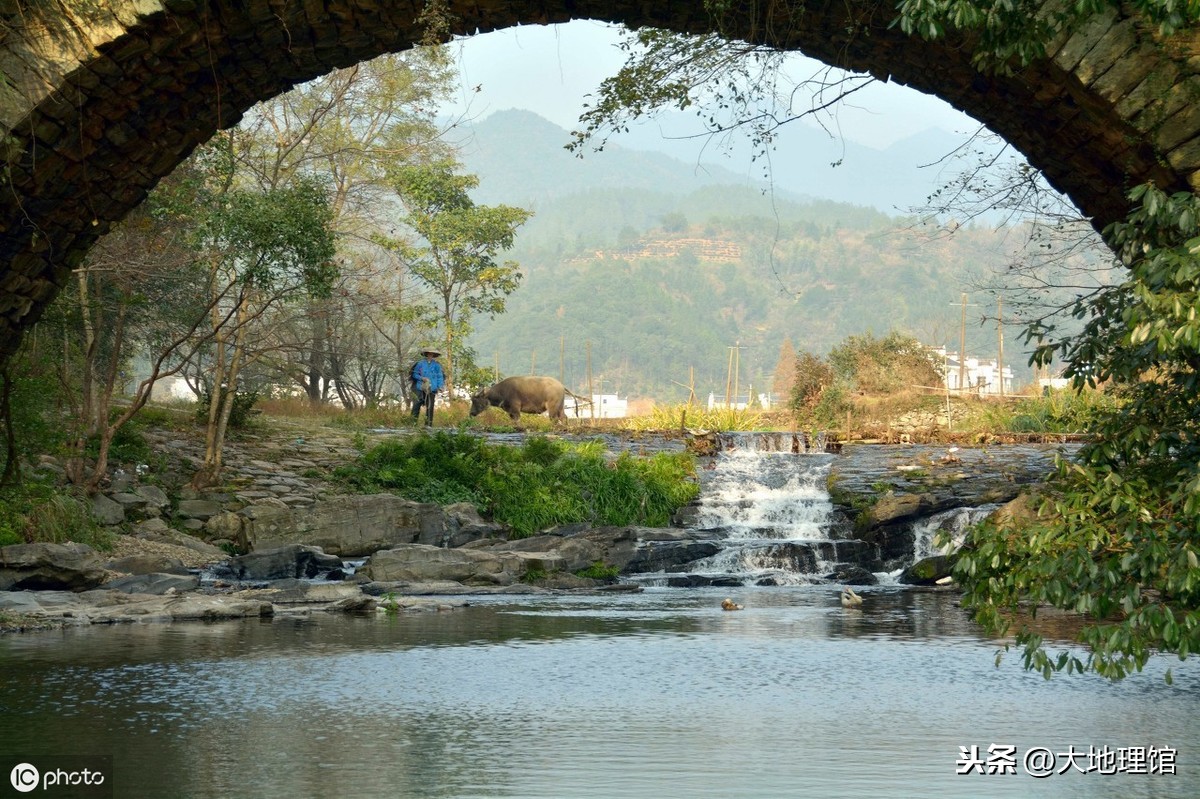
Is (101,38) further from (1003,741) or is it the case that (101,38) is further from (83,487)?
(83,487)

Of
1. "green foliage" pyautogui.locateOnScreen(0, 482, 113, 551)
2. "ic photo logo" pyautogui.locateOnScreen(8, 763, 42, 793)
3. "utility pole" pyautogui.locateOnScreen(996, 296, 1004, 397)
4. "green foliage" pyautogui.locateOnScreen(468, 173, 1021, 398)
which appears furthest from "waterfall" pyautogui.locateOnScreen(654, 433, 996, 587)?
"green foliage" pyautogui.locateOnScreen(468, 173, 1021, 398)

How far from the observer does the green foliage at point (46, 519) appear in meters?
13.7

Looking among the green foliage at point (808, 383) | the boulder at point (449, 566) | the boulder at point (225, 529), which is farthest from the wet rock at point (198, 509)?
the green foliage at point (808, 383)

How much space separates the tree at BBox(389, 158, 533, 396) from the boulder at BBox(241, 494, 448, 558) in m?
15.3

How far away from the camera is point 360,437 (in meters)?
21.6

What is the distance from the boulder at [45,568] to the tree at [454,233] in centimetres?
1971

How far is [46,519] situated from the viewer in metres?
14.1

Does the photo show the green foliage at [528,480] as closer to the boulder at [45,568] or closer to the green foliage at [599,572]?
the green foliage at [599,572]

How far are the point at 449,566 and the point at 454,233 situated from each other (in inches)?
781

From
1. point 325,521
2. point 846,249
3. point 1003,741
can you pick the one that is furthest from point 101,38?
point 846,249

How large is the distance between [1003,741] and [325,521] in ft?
40.3

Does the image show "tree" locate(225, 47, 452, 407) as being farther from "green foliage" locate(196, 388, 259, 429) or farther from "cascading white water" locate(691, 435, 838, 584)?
"cascading white water" locate(691, 435, 838, 584)

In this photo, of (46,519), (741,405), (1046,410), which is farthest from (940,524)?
(741,405)

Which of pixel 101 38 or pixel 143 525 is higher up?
pixel 101 38
